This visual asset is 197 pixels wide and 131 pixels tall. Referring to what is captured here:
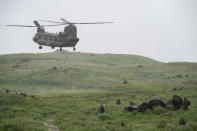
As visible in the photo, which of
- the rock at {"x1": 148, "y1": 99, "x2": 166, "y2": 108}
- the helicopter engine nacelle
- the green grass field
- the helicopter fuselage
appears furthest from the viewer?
the helicopter fuselage

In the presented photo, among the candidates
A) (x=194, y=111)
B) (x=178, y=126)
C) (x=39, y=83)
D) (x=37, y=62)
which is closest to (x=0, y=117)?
(x=178, y=126)

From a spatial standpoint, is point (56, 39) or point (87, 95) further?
point (87, 95)

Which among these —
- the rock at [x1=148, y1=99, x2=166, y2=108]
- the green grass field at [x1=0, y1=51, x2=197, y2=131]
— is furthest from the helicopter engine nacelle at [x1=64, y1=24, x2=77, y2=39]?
the rock at [x1=148, y1=99, x2=166, y2=108]

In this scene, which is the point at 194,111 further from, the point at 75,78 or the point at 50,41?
the point at 75,78

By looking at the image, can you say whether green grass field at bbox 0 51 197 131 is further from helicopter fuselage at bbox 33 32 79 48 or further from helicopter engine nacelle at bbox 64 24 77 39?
helicopter engine nacelle at bbox 64 24 77 39

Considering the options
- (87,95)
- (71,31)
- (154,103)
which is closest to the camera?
(154,103)

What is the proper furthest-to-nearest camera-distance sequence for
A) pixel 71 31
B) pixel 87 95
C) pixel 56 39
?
1. pixel 87 95
2. pixel 56 39
3. pixel 71 31

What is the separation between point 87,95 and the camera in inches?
2660

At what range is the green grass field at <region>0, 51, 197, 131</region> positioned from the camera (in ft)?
78.7

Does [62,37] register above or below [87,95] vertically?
above

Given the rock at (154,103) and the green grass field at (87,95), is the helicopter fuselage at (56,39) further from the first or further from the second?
the rock at (154,103)

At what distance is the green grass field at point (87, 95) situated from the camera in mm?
23984

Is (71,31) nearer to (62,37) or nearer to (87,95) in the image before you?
(62,37)

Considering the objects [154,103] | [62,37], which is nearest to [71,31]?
[62,37]
